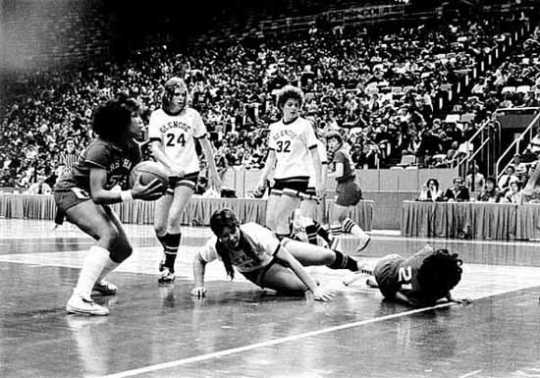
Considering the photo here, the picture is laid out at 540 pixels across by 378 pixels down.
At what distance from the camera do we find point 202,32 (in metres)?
34.1

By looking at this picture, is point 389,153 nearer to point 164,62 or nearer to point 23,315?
point 164,62

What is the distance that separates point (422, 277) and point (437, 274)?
11 centimetres

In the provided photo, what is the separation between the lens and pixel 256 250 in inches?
253

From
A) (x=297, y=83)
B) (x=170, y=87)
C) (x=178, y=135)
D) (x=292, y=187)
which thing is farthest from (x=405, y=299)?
(x=297, y=83)

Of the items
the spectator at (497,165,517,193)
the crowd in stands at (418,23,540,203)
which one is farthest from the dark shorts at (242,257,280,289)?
the spectator at (497,165,517,193)

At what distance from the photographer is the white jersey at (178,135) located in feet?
25.9

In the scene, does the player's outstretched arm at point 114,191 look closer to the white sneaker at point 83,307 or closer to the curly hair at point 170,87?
the white sneaker at point 83,307

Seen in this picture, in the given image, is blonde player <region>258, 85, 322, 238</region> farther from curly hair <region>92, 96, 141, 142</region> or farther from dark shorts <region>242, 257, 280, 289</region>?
curly hair <region>92, 96, 141, 142</region>

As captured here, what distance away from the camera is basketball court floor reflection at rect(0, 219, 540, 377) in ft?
13.1

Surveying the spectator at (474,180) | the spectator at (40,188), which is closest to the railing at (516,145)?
the spectator at (474,180)

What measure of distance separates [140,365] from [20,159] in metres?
24.7

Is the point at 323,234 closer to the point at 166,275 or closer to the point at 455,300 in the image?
the point at 166,275

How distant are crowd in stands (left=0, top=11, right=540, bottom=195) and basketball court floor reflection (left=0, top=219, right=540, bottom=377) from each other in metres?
13.5

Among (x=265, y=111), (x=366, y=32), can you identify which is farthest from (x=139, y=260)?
(x=366, y=32)
